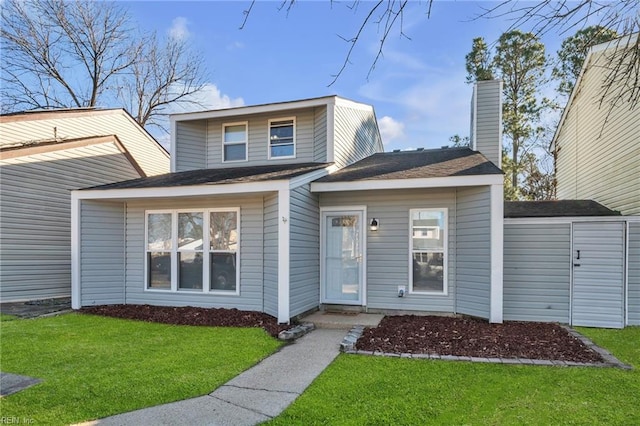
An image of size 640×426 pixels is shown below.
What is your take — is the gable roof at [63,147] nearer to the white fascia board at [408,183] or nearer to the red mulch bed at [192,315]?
the red mulch bed at [192,315]

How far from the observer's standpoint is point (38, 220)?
9258mm

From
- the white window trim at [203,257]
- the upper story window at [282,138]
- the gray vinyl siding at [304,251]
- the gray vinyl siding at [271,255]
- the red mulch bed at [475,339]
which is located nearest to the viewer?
the red mulch bed at [475,339]

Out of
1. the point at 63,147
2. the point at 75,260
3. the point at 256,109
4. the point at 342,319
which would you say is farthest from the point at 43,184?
the point at 342,319

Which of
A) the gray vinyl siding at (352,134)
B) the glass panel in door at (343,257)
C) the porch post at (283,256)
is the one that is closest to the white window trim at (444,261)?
the glass panel in door at (343,257)

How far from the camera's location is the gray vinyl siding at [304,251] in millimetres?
6715

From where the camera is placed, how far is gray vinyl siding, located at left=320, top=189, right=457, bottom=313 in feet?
23.7

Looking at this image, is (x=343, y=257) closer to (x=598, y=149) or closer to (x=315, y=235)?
(x=315, y=235)

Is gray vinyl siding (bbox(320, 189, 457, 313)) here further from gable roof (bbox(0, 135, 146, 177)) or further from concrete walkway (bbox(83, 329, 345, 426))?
gable roof (bbox(0, 135, 146, 177))

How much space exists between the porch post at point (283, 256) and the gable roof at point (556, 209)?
4.36 m

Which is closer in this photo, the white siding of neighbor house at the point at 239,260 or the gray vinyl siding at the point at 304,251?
the gray vinyl siding at the point at 304,251

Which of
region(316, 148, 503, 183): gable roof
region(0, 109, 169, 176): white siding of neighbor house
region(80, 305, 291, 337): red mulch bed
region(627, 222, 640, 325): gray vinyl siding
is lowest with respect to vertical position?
region(80, 305, 291, 337): red mulch bed

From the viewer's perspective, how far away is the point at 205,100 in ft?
76.3

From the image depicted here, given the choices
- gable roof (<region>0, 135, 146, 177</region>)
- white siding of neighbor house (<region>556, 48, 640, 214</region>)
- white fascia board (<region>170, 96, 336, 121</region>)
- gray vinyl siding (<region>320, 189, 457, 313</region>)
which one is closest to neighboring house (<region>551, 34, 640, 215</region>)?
white siding of neighbor house (<region>556, 48, 640, 214</region>)

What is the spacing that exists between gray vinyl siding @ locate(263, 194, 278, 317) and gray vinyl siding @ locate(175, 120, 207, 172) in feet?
12.4
